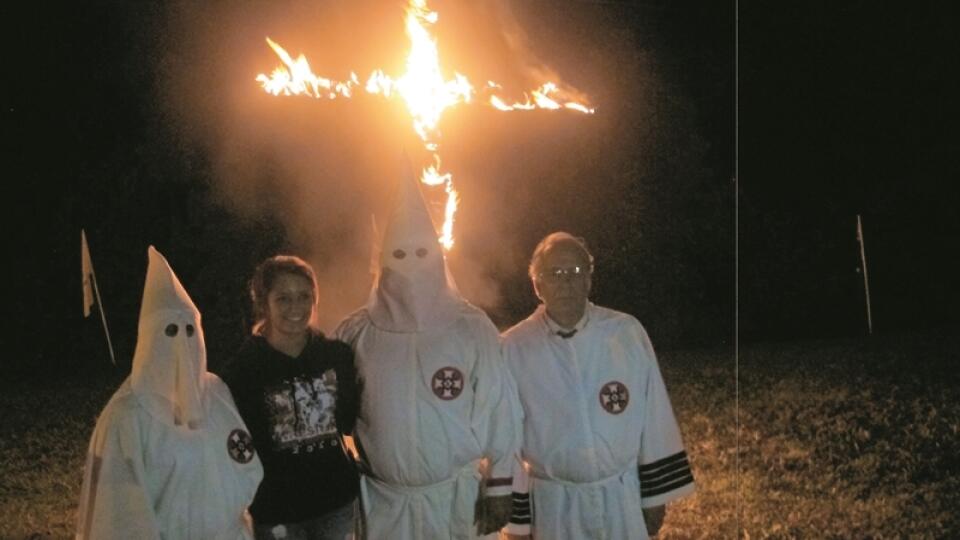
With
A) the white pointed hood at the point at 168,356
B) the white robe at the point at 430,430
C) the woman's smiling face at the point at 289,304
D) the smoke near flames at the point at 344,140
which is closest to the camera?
the white pointed hood at the point at 168,356

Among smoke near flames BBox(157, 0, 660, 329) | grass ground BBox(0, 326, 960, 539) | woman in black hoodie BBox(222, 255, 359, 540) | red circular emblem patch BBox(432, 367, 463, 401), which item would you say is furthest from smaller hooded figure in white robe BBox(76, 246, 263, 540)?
smoke near flames BBox(157, 0, 660, 329)

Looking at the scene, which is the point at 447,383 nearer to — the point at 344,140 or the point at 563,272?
the point at 563,272

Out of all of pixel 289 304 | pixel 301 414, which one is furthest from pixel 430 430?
pixel 289 304

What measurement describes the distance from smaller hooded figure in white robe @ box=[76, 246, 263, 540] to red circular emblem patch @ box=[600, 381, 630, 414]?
1.66 metres

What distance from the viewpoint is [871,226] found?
19625 millimetres

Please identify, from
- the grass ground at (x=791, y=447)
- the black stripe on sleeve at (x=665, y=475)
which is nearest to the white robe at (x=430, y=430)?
the black stripe on sleeve at (x=665, y=475)

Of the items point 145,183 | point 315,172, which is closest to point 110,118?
point 145,183

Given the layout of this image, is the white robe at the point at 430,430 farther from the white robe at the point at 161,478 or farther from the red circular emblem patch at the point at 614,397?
the white robe at the point at 161,478

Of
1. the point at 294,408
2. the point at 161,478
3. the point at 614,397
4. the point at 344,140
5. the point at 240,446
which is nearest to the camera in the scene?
the point at 161,478

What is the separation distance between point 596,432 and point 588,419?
0.07 meters

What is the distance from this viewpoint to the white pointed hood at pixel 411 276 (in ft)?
15.3

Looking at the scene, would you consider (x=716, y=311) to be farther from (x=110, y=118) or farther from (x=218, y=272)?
(x=110, y=118)

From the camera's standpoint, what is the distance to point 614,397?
4645 mm

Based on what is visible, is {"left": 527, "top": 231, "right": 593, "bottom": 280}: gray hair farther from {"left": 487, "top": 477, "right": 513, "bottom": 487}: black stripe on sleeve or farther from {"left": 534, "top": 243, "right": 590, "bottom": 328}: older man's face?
{"left": 487, "top": 477, "right": 513, "bottom": 487}: black stripe on sleeve
